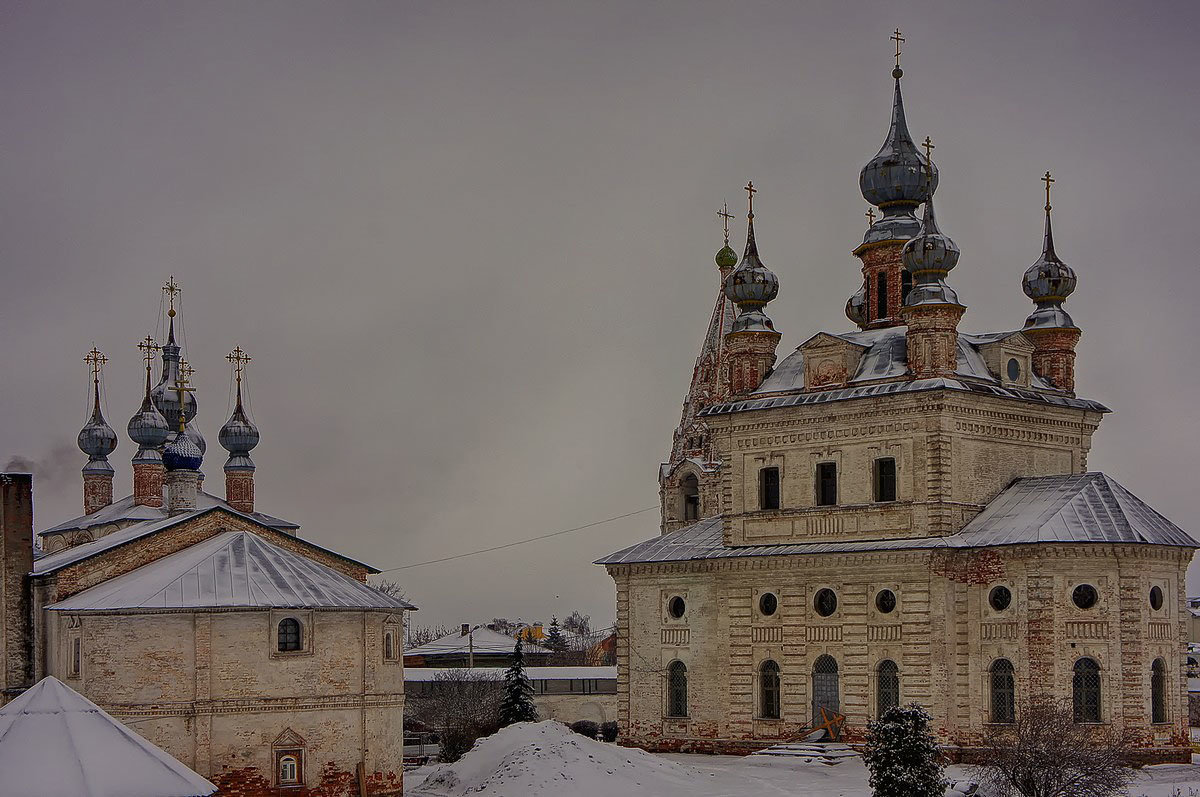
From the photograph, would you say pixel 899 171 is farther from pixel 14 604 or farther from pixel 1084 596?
pixel 14 604

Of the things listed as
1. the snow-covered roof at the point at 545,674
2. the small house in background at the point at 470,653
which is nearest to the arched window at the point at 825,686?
the snow-covered roof at the point at 545,674

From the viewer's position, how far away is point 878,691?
3659cm

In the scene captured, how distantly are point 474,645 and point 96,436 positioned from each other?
784 inches

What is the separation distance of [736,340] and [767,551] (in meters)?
5.38

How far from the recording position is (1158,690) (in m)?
34.5

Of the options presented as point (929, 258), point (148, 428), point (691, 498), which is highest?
point (929, 258)

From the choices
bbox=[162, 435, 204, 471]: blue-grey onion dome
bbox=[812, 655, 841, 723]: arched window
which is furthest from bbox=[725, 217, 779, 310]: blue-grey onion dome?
bbox=[162, 435, 204, 471]: blue-grey onion dome

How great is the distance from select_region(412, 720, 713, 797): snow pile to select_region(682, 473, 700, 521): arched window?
13.1m

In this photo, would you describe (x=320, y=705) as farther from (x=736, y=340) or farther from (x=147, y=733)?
(x=736, y=340)

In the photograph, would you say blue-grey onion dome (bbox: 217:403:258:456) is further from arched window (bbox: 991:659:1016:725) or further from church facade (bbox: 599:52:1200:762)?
arched window (bbox: 991:659:1016:725)

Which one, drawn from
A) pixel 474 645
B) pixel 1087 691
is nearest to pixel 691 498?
pixel 1087 691

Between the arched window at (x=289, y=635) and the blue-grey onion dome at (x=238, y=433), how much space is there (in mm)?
15421

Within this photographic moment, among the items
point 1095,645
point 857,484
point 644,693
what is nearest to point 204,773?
point 644,693

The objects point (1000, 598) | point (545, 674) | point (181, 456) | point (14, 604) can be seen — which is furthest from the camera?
point (545, 674)
